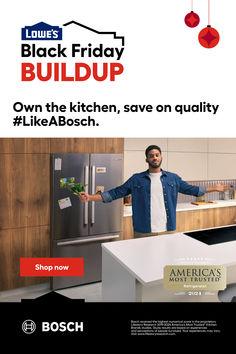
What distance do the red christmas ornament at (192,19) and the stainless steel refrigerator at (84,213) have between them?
1.91 metres

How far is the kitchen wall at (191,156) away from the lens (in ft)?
12.3

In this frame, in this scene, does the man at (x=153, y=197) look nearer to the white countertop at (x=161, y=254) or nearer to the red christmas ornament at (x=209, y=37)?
the white countertop at (x=161, y=254)

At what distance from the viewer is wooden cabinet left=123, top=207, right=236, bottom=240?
3.79 m

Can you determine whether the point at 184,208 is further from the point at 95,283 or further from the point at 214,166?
the point at 95,283

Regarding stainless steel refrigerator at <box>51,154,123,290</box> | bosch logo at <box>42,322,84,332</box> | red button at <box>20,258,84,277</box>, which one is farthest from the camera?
stainless steel refrigerator at <box>51,154,123,290</box>

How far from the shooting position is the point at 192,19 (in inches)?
47.3

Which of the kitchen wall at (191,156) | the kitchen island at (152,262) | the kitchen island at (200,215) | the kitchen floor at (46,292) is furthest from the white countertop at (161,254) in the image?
the kitchen wall at (191,156)

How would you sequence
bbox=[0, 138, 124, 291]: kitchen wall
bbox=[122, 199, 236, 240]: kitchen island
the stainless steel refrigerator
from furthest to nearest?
bbox=[122, 199, 236, 240]: kitchen island → the stainless steel refrigerator → bbox=[0, 138, 124, 291]: kitchen wall

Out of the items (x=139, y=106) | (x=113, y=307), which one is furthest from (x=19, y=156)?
(x=113, y=307)

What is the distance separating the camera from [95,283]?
3188mm

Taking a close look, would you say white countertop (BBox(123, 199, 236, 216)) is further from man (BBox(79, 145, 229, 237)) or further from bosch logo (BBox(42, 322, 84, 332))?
bosch logo (BBox(42, 322, 84, 332))

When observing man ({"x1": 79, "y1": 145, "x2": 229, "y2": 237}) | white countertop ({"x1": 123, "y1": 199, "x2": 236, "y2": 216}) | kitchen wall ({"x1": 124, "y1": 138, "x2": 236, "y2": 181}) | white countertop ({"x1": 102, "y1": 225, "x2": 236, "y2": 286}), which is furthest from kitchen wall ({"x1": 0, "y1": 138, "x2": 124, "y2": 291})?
white countertop ({"x1": 102, "y1": 225, "x2": 236, "y2": 286})

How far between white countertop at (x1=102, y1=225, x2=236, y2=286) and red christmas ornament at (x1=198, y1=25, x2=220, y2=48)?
3.46ft

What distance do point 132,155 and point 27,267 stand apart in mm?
2294
